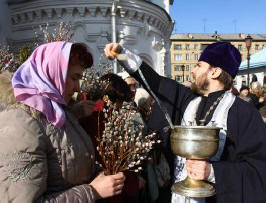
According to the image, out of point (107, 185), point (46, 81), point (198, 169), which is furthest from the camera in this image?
point (198, 169)

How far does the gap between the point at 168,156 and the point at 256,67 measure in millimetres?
24436

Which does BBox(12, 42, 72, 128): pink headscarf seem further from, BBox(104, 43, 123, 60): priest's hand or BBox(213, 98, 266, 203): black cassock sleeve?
BBox(213, 98, 266, 203): black cassock sleeve

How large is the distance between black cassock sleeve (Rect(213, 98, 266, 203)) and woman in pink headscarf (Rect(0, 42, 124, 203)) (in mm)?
730

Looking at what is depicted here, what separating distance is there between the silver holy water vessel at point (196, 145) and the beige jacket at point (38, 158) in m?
0.58

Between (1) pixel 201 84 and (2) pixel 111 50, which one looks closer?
(2) pixel 111 50

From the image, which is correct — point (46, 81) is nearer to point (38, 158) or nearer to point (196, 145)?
point (38, 158)

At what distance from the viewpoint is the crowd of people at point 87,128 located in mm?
1584

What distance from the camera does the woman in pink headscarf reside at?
154cm

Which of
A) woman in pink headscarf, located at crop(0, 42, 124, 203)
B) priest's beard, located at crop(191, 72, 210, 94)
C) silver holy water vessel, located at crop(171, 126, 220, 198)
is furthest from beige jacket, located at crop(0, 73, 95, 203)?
priest's beard, located at crop(191, 72, 210, 94)

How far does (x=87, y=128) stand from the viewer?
2.60 m

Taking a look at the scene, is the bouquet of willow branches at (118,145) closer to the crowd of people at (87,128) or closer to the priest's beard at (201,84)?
the crowd of people at (87,128)

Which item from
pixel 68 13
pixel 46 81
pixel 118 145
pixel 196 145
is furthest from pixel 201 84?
pixel 68 13

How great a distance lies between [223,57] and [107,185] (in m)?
1.45

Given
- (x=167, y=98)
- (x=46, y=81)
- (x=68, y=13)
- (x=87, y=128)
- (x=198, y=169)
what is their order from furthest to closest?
(x=68, y=13), (x=167, y=98), (x=87, y=128), (x=198, y=169), (x=46, y=81)
